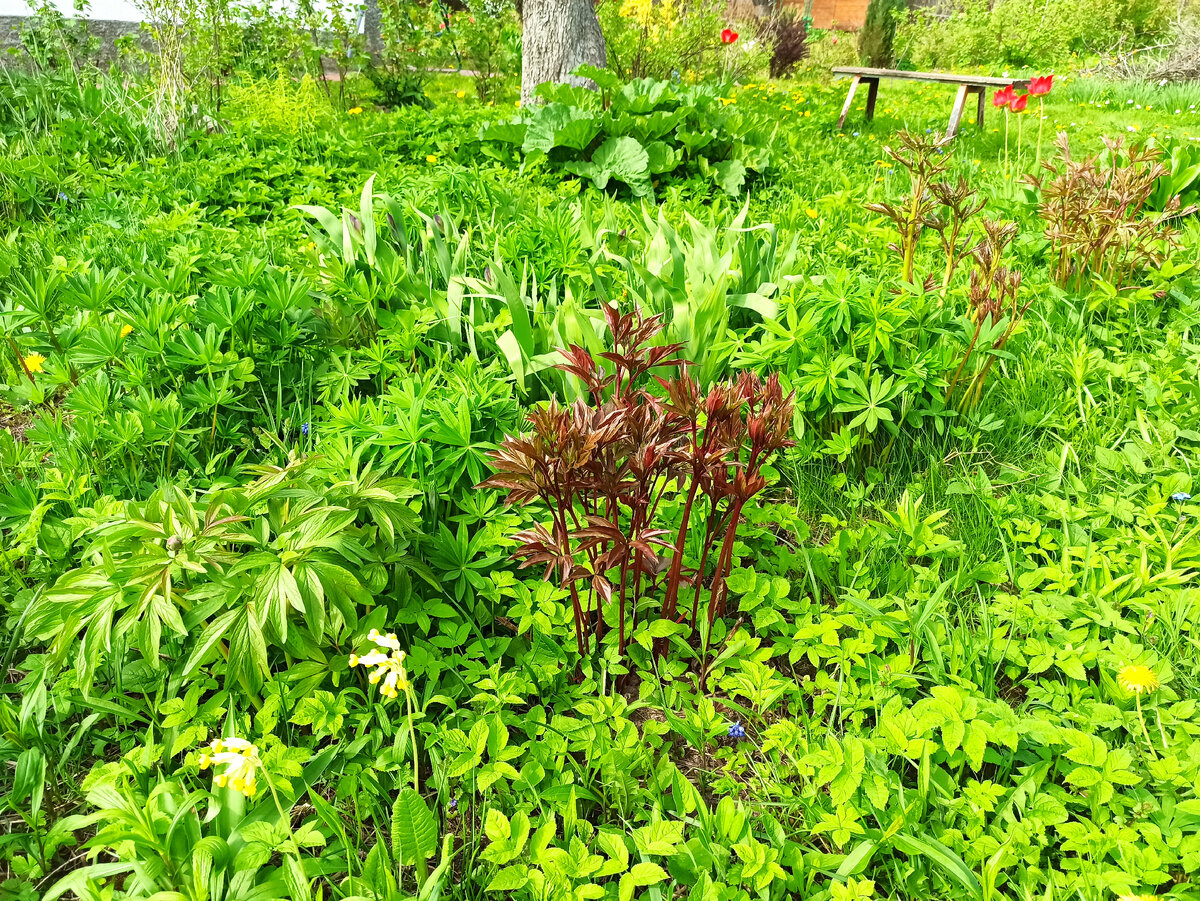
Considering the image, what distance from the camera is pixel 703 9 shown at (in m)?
8.97

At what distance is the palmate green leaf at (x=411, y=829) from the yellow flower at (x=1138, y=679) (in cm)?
131

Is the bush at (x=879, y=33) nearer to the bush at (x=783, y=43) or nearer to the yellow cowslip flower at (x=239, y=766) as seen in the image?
the bush at (x=783, y=43)

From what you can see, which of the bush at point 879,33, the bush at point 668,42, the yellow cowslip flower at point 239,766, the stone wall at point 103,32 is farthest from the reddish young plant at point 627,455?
the bush at point 879,33

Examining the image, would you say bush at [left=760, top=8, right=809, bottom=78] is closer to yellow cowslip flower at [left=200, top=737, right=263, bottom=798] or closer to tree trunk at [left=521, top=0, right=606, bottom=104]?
tree trunk at [left=521, top=0, right=606, bottom=104]

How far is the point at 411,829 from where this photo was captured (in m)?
1.27

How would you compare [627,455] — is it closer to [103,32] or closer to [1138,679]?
[1138,679]

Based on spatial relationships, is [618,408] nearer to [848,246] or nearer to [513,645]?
[513,645]

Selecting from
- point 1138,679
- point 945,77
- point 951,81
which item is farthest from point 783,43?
point 1138,679

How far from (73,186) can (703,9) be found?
286 inches

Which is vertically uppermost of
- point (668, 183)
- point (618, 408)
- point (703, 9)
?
point (703, 9)

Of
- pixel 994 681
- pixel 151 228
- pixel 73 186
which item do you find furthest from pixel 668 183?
pixel 994 681

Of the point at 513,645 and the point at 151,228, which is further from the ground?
the point at 151,228

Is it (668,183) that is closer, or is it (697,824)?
(697,824)

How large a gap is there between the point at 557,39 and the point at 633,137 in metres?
2.04
